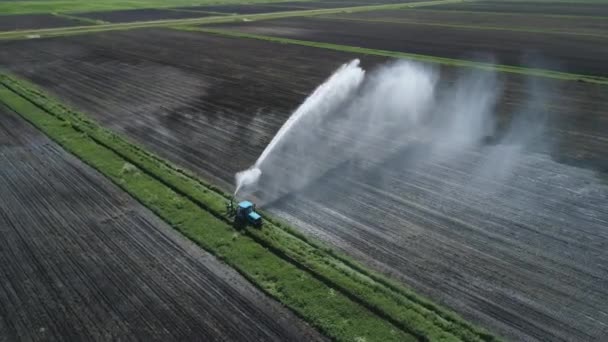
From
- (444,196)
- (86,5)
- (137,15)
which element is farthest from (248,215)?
(86,5)

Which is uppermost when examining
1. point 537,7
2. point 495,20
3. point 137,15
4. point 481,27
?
point 537,7

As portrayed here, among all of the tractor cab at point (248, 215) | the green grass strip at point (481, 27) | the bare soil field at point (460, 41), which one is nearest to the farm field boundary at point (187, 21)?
the bare soil field at point (460, 41)

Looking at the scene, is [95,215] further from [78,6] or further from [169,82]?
[78,6]

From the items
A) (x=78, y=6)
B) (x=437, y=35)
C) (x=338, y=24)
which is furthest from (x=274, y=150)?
(x=78, y=6)

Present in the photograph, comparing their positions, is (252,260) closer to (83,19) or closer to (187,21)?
(187,21)

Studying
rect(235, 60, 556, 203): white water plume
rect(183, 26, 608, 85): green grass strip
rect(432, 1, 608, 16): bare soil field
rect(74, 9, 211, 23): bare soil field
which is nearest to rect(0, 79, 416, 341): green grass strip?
rect(235, 60, 556, 203): white water plume

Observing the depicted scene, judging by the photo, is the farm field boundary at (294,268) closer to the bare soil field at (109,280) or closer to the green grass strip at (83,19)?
the bare soil field at (109,280)
